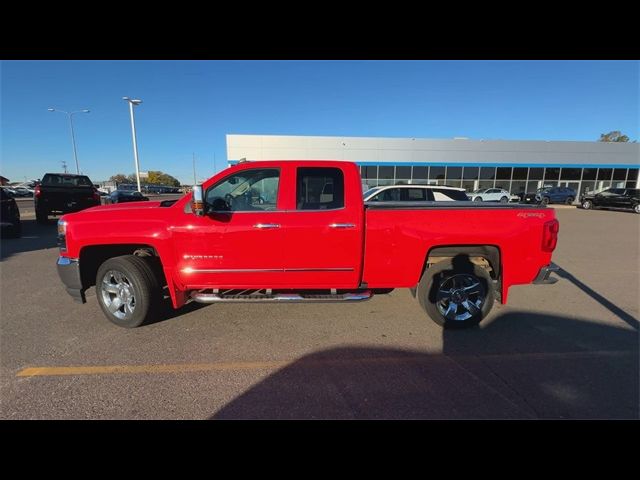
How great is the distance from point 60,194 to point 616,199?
3312cm

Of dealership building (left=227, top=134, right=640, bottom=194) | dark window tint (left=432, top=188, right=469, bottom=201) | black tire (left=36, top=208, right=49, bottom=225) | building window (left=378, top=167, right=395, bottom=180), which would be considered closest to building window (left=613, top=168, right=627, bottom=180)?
dealership building (left=227, top=134, right=640, bottom=194)

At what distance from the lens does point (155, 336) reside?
3537mm

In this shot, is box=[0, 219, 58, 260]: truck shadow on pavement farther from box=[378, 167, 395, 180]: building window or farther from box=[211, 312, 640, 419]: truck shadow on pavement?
box=[378, 167, 395, 180]: building window

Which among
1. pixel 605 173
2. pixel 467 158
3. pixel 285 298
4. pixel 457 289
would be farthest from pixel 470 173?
pixel 285 298

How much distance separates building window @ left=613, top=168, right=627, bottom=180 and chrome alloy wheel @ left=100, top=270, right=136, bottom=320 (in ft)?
141

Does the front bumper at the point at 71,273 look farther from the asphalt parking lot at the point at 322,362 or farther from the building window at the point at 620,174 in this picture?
the building window at the point at 620,174

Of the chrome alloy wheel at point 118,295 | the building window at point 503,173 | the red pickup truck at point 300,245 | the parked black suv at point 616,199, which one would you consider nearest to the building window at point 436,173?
the building window at point 503,173

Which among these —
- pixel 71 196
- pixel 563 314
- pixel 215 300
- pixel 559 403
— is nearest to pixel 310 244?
pixel 215 300

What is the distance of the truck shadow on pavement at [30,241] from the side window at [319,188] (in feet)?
26.8

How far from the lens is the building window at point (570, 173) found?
3016cm

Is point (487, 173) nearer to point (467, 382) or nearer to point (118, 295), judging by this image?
point (467, 382)
